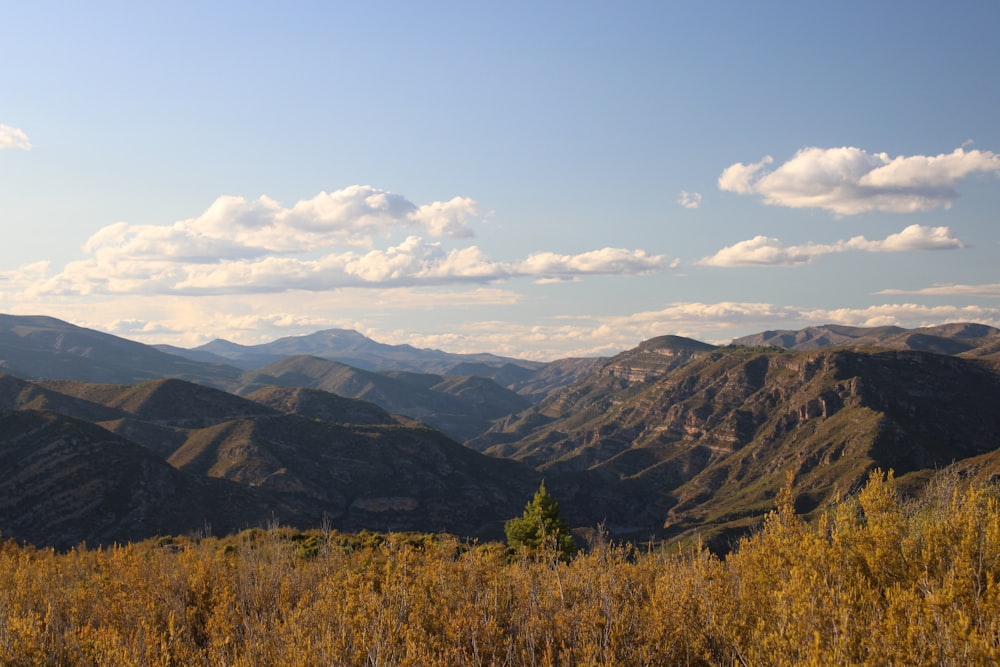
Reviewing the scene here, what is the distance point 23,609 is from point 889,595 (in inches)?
1492

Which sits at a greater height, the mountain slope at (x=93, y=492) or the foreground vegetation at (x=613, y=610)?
the foreground vegetation at (x=613, y=610)

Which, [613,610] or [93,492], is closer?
[613,610]

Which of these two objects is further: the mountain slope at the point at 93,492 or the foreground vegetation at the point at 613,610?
the mountain slope at the point at 93,492

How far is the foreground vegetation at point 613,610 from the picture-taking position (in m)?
17.3

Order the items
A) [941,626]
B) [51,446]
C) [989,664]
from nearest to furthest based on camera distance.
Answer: [989,664] < [941,626] < [51,446]

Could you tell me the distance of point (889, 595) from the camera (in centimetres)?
1883

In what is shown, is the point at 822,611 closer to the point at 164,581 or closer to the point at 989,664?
the point at 989,664

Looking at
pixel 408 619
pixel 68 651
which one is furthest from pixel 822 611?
pixel 68 651

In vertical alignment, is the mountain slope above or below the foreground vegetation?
below

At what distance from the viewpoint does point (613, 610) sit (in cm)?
2266

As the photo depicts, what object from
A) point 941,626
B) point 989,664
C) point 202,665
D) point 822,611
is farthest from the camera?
point 202,665

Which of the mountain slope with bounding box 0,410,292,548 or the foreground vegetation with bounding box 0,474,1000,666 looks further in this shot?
the mountain slope with bounding box 0,410,292,548

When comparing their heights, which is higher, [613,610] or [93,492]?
[613,610]

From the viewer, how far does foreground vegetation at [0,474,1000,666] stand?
17281 mm
